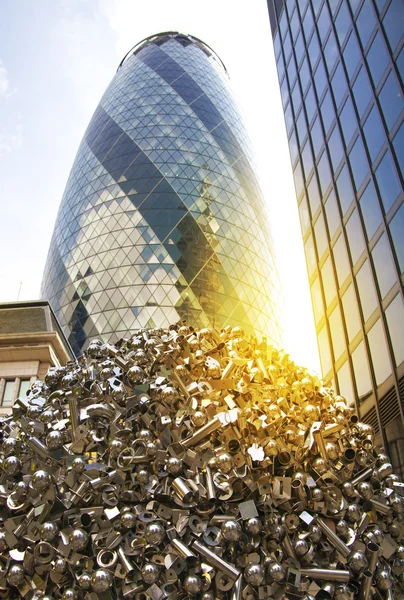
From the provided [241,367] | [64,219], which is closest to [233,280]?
[64,219]

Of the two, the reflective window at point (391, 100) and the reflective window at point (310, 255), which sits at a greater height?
the reflective window at point (391, 100)

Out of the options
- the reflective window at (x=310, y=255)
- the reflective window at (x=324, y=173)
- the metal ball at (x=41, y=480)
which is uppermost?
the metal ball at (x=41, y=480)

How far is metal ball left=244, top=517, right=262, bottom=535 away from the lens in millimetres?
4754

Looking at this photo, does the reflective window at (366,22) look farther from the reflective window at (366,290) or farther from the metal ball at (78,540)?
the metal ball at (78,540)

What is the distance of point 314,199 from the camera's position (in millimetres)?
17531

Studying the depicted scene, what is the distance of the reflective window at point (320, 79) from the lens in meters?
17.1

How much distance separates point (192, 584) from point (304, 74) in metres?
18.1

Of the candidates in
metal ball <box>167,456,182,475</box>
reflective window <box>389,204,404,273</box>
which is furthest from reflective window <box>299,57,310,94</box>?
metal ball <box>167,456,182,475</box>

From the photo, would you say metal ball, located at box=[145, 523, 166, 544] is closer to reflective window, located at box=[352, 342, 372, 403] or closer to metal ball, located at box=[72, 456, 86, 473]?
metal ball, located at box=[72, 456, 86, 473]

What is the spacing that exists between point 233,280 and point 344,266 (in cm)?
1956

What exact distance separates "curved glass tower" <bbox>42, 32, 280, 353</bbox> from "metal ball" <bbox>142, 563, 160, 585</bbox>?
25.8 meters

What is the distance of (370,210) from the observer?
→ 43.7 feet

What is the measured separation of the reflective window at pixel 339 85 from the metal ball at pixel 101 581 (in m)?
14.1

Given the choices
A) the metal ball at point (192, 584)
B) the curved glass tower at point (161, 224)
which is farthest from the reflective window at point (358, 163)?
the curved glass tower at point (161, 224)
